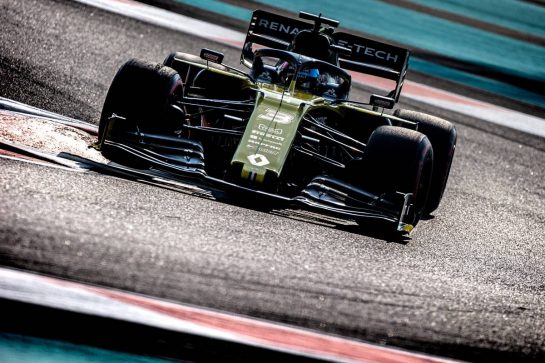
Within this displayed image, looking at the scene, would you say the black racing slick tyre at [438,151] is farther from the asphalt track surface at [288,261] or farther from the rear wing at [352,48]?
the rear wing at [352,48]

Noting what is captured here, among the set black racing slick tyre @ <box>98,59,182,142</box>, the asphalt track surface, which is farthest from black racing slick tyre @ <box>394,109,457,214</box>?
black racing slick tyre @ <box>98,59,182,142</box>

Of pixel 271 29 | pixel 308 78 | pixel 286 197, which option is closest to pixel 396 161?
pixel 286 197

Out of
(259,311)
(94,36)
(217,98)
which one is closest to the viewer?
(259,311)

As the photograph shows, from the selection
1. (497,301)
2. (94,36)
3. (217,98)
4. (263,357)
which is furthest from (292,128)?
(94,36)

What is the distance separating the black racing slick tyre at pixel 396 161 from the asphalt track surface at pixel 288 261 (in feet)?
1.22

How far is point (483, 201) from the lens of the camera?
911cm

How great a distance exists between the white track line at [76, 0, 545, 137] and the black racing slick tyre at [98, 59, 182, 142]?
25.5 ft

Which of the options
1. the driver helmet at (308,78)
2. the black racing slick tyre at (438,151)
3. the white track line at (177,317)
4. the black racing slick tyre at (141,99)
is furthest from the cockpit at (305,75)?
the white track line at (177,317)

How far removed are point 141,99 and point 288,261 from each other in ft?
7.81

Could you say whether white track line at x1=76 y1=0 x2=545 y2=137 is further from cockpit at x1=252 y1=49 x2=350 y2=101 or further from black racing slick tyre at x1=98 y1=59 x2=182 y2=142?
black racing slick tyre at x1=98 y1=59 x2=182 y2=142

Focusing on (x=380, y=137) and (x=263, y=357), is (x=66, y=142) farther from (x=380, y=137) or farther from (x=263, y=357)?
(x=263, y=357)

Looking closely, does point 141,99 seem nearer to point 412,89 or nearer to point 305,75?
point 305,75

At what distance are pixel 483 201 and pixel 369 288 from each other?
14.9ft

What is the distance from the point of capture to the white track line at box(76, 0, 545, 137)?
14.4m
